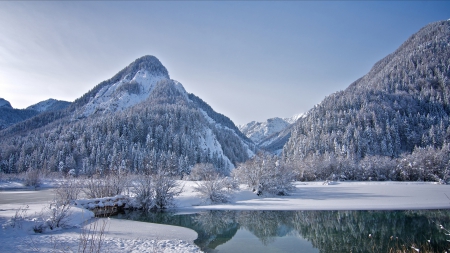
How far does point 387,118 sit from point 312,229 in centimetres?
10426

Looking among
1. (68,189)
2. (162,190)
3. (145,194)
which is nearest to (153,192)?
(145,194)

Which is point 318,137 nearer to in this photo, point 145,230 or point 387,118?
point 387,118

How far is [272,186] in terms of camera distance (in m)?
40.2

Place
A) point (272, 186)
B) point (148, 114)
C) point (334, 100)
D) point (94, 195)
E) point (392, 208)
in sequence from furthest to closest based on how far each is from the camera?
point (334, 100)
point (148, 114)
point (272, 186)
point (94, 195)
point (392, 208)

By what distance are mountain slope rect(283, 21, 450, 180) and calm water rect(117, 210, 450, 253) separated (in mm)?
55687

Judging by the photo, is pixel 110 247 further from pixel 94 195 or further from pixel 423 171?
pixel 423 171

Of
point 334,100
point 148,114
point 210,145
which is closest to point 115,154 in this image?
point 148,114

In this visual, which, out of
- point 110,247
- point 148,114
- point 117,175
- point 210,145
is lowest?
point 110,247

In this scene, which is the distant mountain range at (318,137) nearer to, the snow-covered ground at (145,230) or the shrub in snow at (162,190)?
the shrub in snow at (162,190)

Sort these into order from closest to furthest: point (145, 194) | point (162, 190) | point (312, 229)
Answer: point (312, 229) → point (145, 194) → point (162, 190)

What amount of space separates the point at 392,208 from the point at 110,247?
2846 centimetres

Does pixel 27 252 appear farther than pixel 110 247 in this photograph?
No

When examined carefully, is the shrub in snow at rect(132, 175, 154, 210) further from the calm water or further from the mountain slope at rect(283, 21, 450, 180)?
the mountain slope at rect(283, 21, 450, 180)

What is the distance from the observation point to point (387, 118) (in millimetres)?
103438
